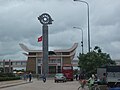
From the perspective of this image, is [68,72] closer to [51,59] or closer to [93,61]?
[93,61]

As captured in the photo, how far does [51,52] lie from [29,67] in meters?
11.8

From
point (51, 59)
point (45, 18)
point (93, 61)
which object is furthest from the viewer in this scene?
point (51, 59)

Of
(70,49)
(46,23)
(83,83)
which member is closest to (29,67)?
(70,49)

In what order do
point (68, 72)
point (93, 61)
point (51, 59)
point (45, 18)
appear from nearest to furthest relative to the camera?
point (93, 61) < point (68, 72) < point (45, 18) < point (51, 59)

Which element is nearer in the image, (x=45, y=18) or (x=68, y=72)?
(x=68, y=72)

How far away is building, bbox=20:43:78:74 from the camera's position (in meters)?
165

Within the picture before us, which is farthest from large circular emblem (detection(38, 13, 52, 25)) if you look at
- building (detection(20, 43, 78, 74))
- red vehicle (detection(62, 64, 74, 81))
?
building (detection(20, 43, 78, 74))

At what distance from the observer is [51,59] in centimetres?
16700

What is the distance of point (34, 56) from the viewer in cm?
16638

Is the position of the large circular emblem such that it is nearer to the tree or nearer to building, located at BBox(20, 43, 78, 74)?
building, located at BBox(20, 43, 78, 74)

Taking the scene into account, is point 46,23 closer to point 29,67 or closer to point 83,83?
point 29,67

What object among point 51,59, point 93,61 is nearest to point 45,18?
point 51,59

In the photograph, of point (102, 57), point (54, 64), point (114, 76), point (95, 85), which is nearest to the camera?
point (95, 85)

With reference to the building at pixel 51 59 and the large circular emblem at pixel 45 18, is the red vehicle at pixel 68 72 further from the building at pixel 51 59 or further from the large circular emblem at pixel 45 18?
the building at pixel 51 59
